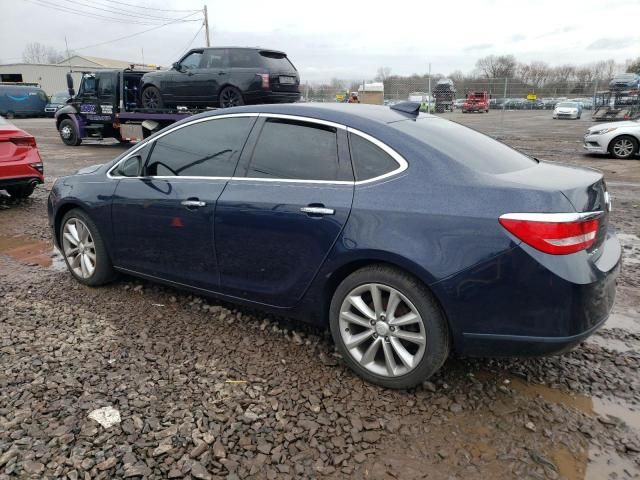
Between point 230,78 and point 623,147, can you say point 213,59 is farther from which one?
point 623,147

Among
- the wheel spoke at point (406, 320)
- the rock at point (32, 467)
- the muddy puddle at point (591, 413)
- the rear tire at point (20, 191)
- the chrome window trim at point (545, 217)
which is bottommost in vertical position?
the muddy puddle at point (591, 413)

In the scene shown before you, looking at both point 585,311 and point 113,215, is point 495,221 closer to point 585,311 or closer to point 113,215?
point 585,311

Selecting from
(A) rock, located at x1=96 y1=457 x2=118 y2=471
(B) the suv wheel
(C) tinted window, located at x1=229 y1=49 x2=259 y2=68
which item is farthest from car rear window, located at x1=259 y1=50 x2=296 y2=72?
(A) rock, located at x1=96 y1=457 x2=118 y2=471

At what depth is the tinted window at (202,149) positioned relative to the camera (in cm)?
356

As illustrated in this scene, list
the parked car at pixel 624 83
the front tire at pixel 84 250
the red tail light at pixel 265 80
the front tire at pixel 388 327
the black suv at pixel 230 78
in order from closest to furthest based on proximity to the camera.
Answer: the front tire at pixel 388 327, the front tire at pixel 84 250, the red tail light at pixel 265 80, the black suv at pixel 230 78, the parked car at pixel 624 83

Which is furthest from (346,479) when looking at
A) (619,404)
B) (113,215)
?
(113,215)

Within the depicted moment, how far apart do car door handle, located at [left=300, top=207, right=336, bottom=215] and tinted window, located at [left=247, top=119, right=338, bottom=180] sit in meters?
0.21

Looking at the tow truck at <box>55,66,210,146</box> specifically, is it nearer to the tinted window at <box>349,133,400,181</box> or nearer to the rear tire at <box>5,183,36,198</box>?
the rear tire at <box>5,183,36,198</box>

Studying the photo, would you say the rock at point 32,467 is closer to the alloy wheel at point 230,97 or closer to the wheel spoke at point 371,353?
the wheel spoke at point 371,353

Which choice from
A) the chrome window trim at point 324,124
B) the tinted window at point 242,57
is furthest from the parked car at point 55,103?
the chrome window trim at point 324,124

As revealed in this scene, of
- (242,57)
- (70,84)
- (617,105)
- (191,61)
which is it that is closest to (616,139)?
(242,57)

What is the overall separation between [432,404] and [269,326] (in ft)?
4.59

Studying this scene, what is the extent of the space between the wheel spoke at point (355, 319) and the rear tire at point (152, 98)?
1184 cm

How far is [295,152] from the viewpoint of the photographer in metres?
3.26
